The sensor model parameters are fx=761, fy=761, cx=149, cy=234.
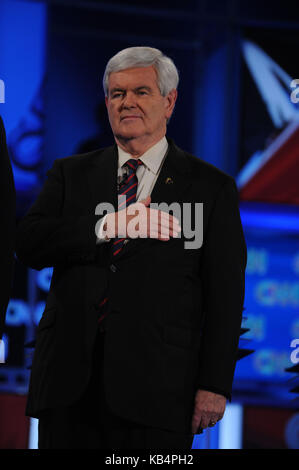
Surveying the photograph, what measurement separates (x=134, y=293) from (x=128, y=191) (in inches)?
12.4

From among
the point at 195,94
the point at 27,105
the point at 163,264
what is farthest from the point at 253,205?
the point at 163,264

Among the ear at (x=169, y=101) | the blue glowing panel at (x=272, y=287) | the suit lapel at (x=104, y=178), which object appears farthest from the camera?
the blue glowing panel at (x=272, y=287)

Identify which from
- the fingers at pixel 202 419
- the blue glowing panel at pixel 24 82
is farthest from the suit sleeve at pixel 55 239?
the blue glowing panel at pixel 24 82

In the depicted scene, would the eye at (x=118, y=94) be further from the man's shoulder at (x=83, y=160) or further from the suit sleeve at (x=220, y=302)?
the suit sleeve at (x=220, y=302)

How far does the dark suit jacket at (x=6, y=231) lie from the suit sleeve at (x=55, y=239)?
5 cm

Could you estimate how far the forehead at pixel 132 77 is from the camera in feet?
7.58

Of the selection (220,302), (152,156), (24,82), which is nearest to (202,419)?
(220,302)

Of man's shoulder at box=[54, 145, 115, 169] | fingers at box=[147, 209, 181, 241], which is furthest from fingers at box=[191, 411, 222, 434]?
man's shoulder at box=[54, 145, 115, 169]

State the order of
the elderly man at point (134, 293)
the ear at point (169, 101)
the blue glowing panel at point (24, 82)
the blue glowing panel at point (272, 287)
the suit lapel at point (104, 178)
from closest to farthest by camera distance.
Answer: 1. the elderly man at point (134, 293)
2. the suit lapel at point (104, 178)
3. the ear at point (169, 101)
4. the blue glowing panel at point (24, 82)
5. the blue glowing panel at point (272, 287)

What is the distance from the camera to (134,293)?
2178mm

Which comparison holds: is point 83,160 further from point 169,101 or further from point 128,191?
point 169,101

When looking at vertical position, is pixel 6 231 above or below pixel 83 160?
below

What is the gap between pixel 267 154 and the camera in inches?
187

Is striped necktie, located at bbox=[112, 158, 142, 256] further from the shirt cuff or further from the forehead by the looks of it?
the forehead
